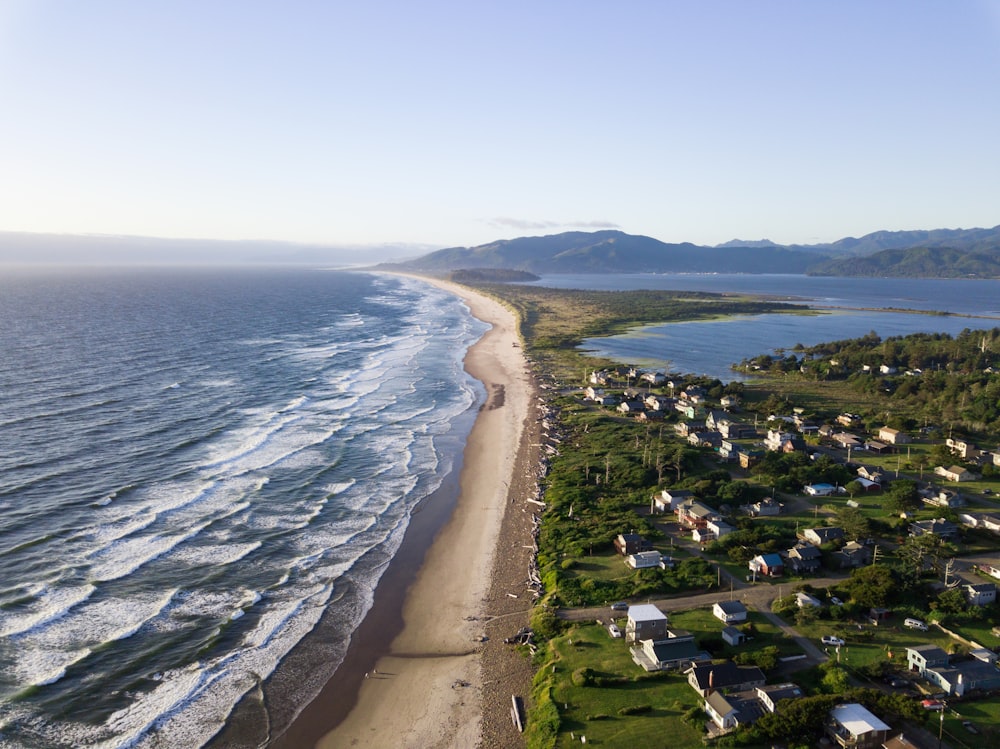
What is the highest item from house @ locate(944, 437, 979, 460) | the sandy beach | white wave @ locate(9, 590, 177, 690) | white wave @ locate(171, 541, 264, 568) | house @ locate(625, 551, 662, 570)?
house @ locate(944, 437, 979, 460)

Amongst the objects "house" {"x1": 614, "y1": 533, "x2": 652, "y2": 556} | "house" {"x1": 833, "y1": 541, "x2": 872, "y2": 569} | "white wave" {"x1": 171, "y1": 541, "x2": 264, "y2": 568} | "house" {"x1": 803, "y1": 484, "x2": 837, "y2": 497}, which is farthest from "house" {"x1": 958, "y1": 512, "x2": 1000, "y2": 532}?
"white wave" {"x1": 171, "y1": 541, "x2": 264, "y2": 568}

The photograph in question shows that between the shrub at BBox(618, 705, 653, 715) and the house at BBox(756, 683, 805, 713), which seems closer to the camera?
the house at BBox(756, 683, 805, 713)

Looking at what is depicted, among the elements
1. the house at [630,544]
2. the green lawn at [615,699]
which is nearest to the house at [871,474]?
the house at [630,544]

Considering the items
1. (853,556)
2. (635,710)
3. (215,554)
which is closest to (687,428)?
(853,556)

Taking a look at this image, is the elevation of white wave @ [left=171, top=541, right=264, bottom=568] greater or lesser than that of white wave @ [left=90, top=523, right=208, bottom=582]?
lesser

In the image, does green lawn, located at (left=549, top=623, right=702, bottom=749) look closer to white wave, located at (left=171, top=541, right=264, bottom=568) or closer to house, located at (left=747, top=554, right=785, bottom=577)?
house, located at (left=747, top=554, right=785, bottom=577)

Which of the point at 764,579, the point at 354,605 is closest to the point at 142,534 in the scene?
the point at 354,605
